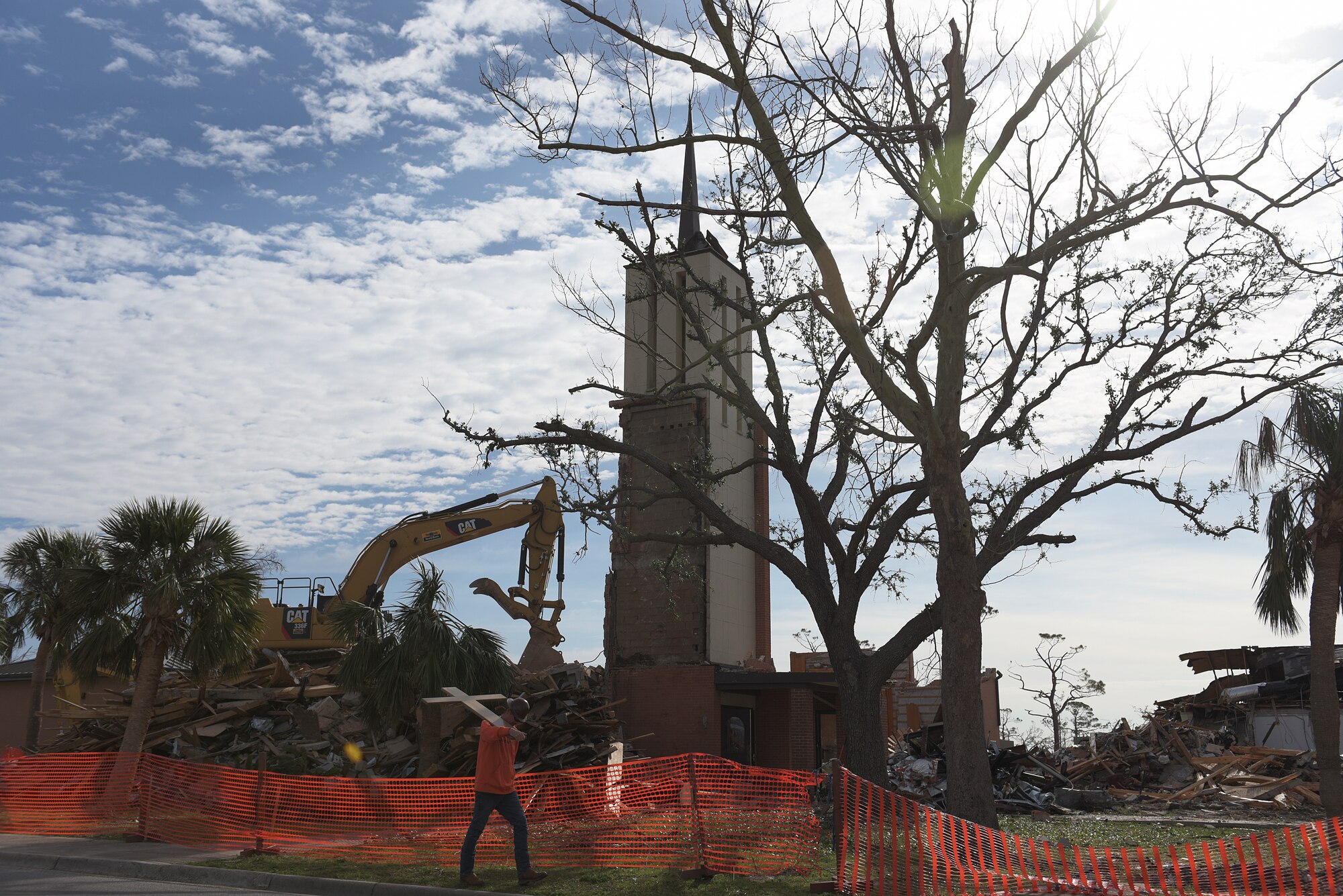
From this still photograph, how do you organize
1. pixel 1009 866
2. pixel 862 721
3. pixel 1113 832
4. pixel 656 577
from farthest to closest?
1. pixel 656 577
2. pixel 1113 832
3. pixel 862 721
4. pixel 1009 866

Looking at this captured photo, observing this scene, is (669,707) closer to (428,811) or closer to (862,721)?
(862,721)

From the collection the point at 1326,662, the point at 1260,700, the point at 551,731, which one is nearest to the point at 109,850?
the point at 551,731

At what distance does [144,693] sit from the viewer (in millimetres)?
15602

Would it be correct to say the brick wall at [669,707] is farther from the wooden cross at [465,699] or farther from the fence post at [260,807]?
the fence post at [260,807]

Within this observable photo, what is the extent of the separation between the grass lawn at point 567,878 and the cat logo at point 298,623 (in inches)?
551

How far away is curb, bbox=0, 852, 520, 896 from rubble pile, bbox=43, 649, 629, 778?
5603mm

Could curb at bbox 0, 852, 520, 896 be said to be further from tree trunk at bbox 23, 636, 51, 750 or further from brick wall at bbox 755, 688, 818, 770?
brick wall at bbox 755, 688, 818, 770

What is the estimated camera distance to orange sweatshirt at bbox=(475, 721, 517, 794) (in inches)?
376

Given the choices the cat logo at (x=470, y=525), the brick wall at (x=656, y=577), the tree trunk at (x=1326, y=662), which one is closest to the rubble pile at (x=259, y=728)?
the cat logo at (x=470, y=525)

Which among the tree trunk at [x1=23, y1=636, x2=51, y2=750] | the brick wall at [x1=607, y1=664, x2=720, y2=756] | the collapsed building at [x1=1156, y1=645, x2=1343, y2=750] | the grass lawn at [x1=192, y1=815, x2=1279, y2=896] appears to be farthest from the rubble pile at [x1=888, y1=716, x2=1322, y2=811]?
the tree trunk at [x1=23, y1=636, x2=51, y2=750]

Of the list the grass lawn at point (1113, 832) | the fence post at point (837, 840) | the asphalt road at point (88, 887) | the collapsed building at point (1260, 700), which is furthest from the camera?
the collapsed building at point (1260, 700)

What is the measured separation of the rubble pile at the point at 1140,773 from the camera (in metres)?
21.8

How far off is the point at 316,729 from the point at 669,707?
8852 mm

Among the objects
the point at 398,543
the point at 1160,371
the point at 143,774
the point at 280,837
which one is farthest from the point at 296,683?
the point at 1160,371
